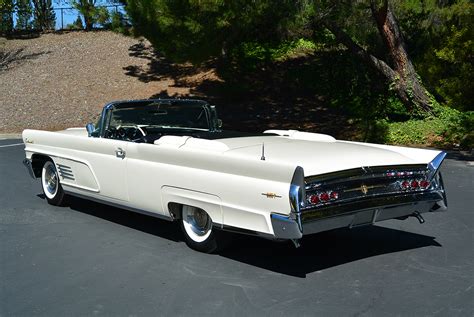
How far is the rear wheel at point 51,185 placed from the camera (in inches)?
326

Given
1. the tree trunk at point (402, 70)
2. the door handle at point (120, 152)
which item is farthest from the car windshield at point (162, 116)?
the tree trunk at point (402, 70)

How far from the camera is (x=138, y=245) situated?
6523 millimetres

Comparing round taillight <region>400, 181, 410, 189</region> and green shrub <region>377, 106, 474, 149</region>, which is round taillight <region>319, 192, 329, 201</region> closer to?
round taillight <region>400, 181, 410, 189</region>

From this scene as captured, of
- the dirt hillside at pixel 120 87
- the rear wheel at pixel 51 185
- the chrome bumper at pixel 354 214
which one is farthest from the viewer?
the dirt hillside at pixel 120 87

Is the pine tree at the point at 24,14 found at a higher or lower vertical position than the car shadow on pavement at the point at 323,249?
higher

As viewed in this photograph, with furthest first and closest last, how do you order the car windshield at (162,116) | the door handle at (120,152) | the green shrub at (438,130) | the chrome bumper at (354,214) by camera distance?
the green shrub at (438,130) → the car windshield at (162,116) → the door handle at (120,152) → the chrome bumper at (354,214)

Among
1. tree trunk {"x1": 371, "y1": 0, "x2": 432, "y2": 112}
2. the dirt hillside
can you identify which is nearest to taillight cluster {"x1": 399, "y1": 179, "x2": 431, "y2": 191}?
the dirt hillside

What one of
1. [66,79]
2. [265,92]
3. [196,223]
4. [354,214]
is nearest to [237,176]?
[196,223]

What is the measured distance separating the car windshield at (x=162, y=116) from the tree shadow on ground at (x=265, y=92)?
10.6 metres

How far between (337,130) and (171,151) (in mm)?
13541

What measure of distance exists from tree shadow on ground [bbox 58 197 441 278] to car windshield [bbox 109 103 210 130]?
1189 mm

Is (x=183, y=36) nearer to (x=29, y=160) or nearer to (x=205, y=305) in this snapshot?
(x=29, y=160)

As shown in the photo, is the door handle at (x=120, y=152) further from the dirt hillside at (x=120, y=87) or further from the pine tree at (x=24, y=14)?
the pine tree at (x=24, y=14)

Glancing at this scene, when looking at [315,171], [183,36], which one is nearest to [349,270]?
[315,171]
